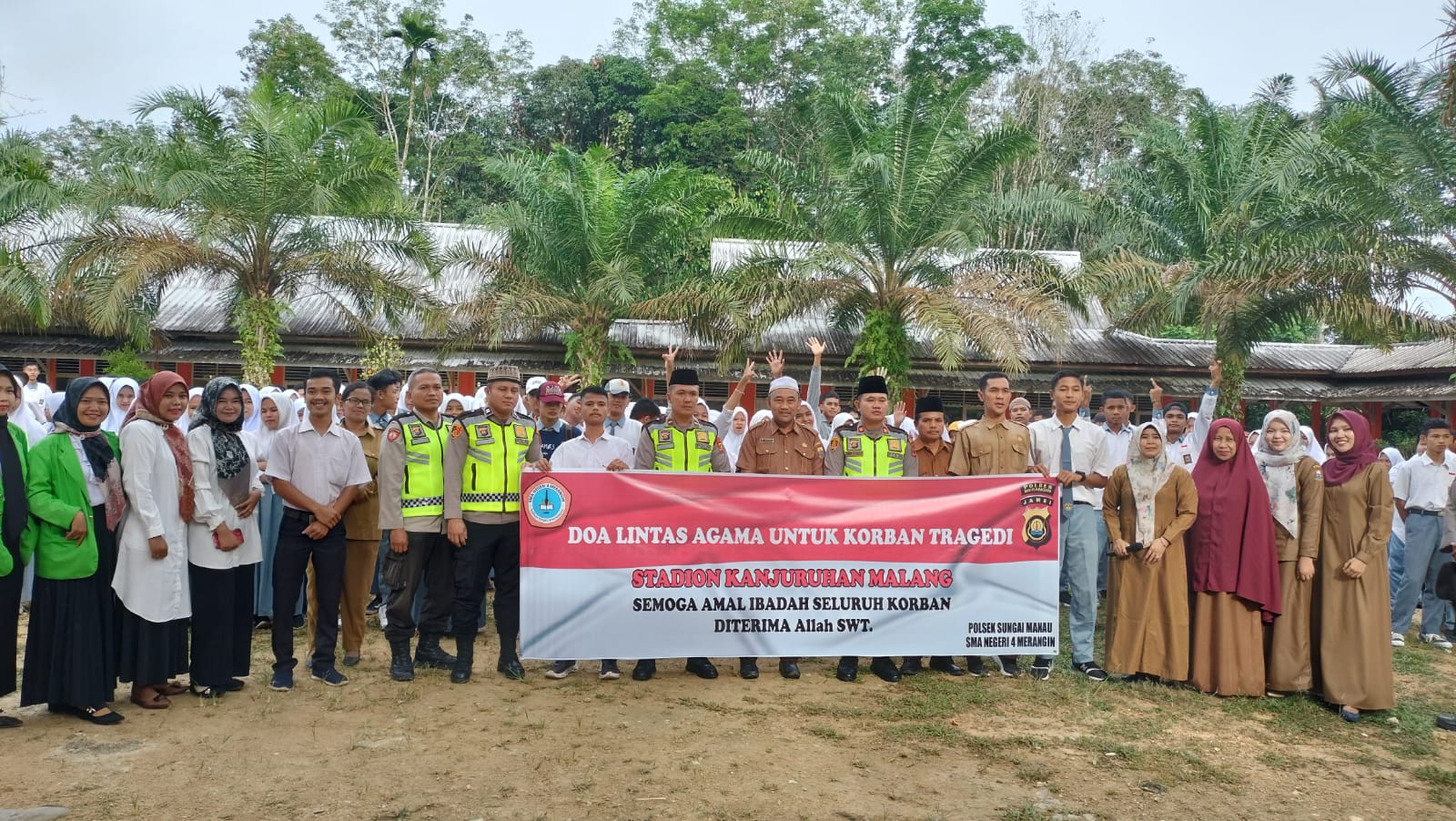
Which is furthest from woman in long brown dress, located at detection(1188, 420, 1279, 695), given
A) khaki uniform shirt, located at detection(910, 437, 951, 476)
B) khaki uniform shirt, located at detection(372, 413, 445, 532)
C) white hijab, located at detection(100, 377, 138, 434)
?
white hijab, located at detection(100, 377, 138, 434)

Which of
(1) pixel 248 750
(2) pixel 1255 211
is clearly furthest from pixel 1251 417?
(1) pixel 248 750

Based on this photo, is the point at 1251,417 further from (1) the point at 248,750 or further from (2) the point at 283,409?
(1) the point at 248,750

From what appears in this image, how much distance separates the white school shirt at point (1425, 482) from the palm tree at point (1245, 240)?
15.8 ft

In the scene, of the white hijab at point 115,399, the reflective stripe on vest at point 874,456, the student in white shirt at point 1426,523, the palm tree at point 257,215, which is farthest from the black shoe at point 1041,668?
the palm tree at point 257,215

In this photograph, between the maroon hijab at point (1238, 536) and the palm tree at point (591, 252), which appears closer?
the maroon hijab at point (1238, 536)

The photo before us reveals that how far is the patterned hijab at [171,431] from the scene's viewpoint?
16.9 ft

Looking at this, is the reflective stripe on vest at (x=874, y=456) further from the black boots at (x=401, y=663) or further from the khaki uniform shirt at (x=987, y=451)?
the black boots at (x=401, y=663)

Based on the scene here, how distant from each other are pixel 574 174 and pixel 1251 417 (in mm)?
16886

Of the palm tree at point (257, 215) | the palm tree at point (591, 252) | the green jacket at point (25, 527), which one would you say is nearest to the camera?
the green jacket at point (25, 527)

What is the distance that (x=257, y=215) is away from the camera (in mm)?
14672

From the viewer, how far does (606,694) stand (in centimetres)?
564

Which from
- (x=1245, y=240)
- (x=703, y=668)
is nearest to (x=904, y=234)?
(x=1245, y=240)

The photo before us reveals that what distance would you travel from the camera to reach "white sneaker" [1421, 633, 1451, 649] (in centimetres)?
783

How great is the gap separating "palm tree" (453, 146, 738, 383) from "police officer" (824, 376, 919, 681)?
9410 millimetres
